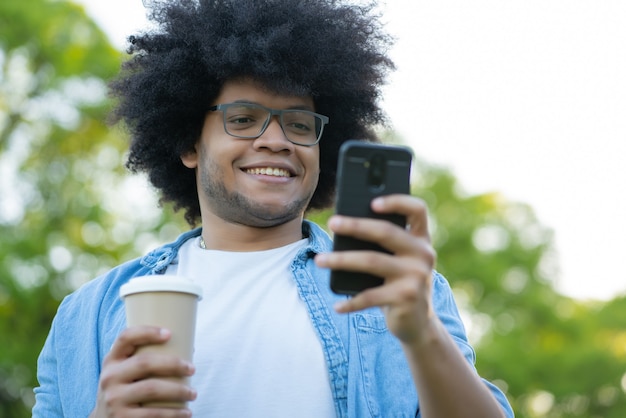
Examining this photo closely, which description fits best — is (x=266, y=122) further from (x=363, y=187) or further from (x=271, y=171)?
(x=363, y=187)

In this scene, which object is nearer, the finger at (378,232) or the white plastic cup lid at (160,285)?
the finger at (378,232)

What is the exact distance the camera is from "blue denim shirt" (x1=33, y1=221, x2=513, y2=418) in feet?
9.43

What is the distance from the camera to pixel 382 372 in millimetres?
2955

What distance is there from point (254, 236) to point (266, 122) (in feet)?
1.58

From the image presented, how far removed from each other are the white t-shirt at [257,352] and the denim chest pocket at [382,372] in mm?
142

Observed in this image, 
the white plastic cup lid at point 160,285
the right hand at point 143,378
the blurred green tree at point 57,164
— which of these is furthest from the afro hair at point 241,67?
the blurred green tree at point 57,164

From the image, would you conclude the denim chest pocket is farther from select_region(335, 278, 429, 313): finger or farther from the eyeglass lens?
Answer: select_region(335, 278, 429, 313): finger

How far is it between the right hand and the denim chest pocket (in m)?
0.85

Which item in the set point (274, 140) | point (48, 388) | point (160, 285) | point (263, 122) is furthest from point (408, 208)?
point (48, 388)

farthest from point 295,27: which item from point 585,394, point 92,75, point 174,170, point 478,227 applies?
point 478,227

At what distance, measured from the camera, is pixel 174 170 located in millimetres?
4289

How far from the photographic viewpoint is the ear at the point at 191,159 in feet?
13.0

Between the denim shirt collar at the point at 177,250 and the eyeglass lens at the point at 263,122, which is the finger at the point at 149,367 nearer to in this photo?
the denim shirt collar at the point at 177,250

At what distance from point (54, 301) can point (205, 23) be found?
1150 centimetres
